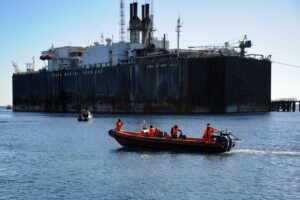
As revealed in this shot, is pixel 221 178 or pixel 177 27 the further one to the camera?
pixel 177 27

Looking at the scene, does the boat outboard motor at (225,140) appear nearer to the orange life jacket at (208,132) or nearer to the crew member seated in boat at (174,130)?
the orange life jacket at (208,132)

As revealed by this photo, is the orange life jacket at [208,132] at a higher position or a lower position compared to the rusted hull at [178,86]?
lower

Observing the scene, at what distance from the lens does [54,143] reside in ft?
155

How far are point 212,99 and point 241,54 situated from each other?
14.0 meters

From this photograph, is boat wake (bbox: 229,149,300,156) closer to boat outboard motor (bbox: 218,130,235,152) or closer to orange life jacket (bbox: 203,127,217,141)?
boat outboard motor (bbox: 218,130,235,152)

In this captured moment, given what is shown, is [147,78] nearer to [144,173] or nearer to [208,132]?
[208,132]

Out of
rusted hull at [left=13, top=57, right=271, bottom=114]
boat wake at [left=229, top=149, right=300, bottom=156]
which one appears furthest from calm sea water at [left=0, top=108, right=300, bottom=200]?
rusted hull at [left=13, top=57, right=271, bottom=114]

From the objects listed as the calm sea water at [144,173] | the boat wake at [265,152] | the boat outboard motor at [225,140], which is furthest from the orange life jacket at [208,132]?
the boat wake at [265,152]

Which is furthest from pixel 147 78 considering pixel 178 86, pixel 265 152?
pixel 265 152

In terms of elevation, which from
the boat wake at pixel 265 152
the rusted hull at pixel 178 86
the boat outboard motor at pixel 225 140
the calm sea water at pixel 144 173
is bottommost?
the calm sea water at pixel 144 173

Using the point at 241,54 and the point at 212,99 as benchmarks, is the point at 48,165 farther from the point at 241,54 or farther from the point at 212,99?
the point at 241,54

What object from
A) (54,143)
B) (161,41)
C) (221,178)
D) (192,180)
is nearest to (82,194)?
(192,180)

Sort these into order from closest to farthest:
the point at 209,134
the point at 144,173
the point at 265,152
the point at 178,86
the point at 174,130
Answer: the point at 144,173 → the point at 209,134 → the point at 174,130 → the point at 265,152 → the point at 178,86

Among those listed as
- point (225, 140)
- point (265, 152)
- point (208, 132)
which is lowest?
point (265, 152)
